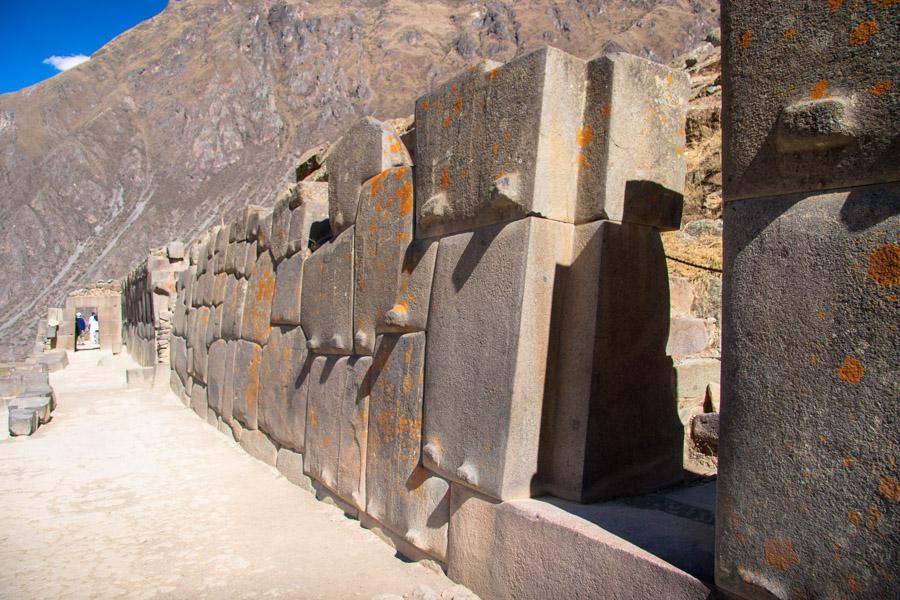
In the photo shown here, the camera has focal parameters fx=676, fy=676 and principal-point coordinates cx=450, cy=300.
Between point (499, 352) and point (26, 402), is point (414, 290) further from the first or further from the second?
point (26, 402)

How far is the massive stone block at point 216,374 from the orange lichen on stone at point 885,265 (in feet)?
17.3

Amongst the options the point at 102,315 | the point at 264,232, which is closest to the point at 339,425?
the point at 264,232

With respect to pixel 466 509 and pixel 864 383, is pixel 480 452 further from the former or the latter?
pixel 864 383

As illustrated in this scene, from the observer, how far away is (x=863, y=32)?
1.26 meters

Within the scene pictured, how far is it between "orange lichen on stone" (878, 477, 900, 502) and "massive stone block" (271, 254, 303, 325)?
3.35m

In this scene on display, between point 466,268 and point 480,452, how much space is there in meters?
0.66

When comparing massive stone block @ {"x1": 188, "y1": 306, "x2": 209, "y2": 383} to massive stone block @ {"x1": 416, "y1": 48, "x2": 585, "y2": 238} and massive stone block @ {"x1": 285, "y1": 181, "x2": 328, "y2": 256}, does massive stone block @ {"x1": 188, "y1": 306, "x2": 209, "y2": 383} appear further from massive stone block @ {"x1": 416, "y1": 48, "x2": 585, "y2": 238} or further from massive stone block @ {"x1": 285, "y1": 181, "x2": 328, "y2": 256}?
massive stone block @ {"x1": 416, "y1": 48, "x2": 585, "y2": 238}

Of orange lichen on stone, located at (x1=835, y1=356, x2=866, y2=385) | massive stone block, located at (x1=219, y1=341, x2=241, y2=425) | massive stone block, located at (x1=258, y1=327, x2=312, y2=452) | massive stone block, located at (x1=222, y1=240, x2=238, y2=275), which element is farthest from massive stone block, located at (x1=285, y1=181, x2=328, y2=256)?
orange lichen on stone, located at (x1=835, y1=356, x2=866, y2=385)

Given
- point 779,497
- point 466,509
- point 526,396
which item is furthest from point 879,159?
point 466,509

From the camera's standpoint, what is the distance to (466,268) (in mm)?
2461

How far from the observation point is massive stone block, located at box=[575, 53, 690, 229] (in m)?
2.22

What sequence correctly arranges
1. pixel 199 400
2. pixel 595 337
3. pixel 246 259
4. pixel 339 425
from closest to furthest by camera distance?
1. pixel 595 337
2. pixel 339 425
3. pixel 246 259
4. pixel 199 400

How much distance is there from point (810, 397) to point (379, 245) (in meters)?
2.12

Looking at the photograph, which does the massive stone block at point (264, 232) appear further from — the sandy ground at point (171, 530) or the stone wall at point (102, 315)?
the stone wall at point (102, 315)
